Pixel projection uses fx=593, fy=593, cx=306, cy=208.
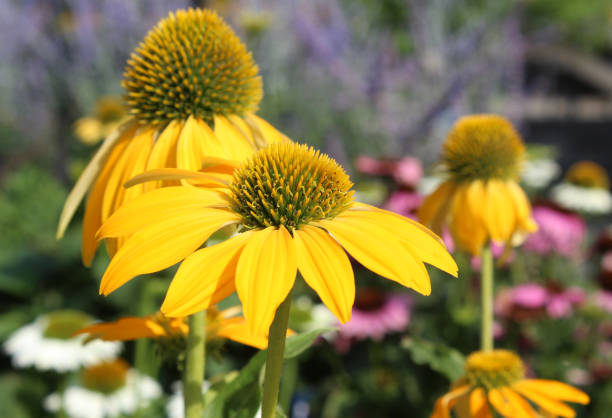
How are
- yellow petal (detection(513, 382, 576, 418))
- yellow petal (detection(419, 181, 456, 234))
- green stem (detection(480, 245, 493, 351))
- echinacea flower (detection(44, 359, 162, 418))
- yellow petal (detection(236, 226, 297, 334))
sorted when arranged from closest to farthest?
yellow petal (detection(236, 226, 297, 334)) → yellow petal (detection(513, 382, 576, 418)) → green stem (detection(480, 245, 493, 351)) → yellow petal (detection(419, 181, 456, 234)) → echinacea flower (detection(44, 359, 162, 418))

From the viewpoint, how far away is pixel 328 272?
0.52 metres

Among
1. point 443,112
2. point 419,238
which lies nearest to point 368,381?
point 419,238

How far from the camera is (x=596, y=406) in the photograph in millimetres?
1822

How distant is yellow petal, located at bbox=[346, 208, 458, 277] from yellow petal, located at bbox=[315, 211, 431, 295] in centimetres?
1

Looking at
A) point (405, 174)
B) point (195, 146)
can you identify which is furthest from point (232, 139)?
point (405, 174)

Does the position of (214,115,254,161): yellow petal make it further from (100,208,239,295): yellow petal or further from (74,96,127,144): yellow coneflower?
(74,96,127,144): yellow coneflower

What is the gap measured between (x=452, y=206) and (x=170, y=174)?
0.69m

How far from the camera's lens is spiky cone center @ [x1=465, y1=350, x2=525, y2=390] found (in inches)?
34.4

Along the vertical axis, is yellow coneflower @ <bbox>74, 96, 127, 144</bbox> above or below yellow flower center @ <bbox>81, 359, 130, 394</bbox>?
above

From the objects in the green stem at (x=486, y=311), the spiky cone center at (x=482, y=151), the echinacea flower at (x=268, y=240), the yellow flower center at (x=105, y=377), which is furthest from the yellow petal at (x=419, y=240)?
the yellow flower center at (x=105, y=377)

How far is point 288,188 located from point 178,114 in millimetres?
303

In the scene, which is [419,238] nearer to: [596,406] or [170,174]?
[170,174]

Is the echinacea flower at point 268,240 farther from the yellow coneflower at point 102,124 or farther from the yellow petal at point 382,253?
the yellow coneflower at point 102,124

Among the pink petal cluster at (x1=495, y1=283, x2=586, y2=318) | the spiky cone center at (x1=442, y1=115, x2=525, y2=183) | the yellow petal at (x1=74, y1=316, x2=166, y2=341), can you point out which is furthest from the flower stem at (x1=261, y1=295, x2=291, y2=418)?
the pink petal cluster at (x1=495, y1=283, x2=586, y2=318)
